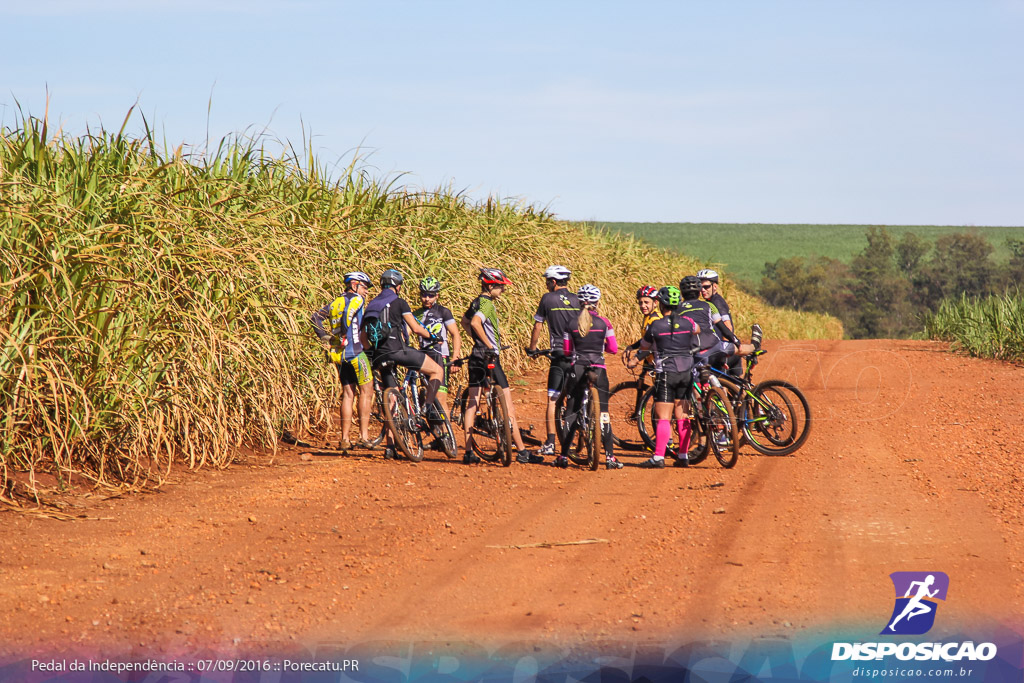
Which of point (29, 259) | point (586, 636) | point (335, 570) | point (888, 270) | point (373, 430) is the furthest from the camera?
point (888, 270)

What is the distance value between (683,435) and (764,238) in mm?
121055

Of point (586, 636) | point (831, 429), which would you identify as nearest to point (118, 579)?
point (586, 636)

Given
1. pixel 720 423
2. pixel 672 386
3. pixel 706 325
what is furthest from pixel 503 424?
pixel 706 325

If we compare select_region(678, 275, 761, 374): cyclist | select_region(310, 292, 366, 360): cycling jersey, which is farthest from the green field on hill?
select_region(310, 292, 366, 360): cycling jersey

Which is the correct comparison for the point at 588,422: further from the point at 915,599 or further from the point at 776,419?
the point at 915,599

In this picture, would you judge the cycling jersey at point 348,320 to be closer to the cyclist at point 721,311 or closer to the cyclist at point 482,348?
the cyclist at point 482,348

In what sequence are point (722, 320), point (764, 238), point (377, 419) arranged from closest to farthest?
point (722, 320) → point (377, 419) → point (764, 238)

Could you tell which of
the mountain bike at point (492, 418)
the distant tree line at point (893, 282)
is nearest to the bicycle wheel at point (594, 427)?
the mountain bike at point (492, 418)

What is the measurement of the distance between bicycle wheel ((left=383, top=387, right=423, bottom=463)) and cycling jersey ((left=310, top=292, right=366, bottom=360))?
59 cm

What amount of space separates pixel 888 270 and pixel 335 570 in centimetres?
6375

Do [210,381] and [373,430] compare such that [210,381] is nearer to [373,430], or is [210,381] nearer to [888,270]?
[373,430]

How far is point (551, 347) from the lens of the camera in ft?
32.3

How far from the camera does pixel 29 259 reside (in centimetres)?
777

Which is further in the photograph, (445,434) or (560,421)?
Answer: (445,434)
